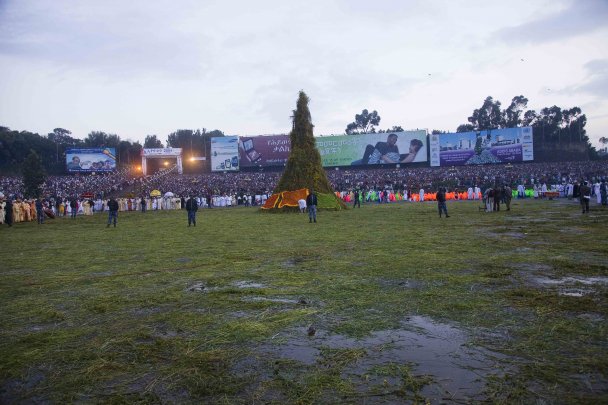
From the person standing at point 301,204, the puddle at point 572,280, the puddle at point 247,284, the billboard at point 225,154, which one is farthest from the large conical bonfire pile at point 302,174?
the billboard at point 225,154

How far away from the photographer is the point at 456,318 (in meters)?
4.76

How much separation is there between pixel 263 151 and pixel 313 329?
6175 centimetres

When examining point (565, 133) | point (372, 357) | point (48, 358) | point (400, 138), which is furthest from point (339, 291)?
point (565, 133)

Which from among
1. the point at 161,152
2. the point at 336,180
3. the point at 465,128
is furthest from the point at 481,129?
the point at 161,152

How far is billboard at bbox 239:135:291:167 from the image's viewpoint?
6500 centimetres

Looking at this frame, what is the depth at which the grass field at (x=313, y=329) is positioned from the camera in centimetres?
323

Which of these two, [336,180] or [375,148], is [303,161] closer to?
[336,180]

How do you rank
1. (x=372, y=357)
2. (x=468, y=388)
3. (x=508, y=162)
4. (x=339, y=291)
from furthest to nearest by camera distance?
1. (x=508, y=162)
2. (x=339, y=291)
3. (x=372, y=357)
4. (x=468, y=388)

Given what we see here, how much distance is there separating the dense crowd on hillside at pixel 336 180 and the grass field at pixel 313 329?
40228 millimetres

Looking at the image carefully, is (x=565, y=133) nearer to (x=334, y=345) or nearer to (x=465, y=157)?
(x=465, y=157)

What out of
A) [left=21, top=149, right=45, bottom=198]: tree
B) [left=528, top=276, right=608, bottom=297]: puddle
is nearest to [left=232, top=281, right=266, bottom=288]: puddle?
[left=528, top=276, right=608, bottom=297]: puddle

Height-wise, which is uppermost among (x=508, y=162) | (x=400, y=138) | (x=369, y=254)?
(x=400, y=138)

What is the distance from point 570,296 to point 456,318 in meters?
1.99

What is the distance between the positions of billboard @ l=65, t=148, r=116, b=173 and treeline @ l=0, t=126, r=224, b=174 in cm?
421
